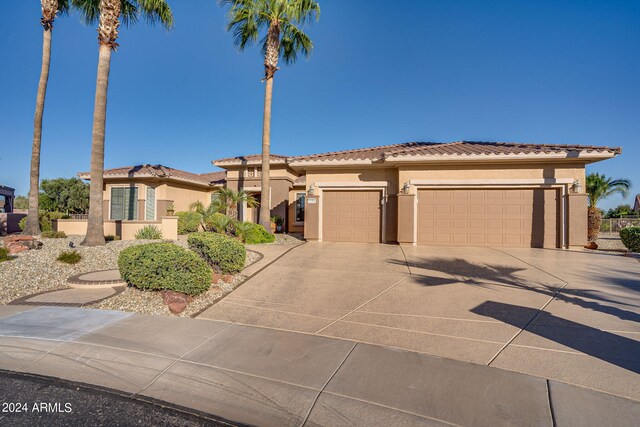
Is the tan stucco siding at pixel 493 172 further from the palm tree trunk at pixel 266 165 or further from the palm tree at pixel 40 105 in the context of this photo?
the palm tree at pixel 40 105

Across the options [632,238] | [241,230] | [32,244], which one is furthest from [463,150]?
[32,244]

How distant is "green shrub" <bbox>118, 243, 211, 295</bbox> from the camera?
6.01m

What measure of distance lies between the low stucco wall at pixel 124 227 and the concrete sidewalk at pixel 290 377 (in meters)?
9.57

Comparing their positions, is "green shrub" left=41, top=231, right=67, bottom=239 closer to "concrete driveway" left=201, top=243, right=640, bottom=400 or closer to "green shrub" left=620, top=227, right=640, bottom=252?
Answer: "concrete driveway" left=201, top=243, right=640, bottom=400

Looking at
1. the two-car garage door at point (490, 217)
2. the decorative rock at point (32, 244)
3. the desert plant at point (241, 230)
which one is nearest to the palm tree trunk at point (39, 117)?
the decorative rock at point (32, 244)

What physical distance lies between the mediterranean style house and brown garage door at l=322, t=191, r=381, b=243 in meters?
0.05

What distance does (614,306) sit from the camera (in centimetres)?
561

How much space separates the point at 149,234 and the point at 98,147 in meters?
4.16

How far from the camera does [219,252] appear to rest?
24.1 ft

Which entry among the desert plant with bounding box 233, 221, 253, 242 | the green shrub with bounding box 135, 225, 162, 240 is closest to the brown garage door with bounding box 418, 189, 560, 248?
the desert plant with bounding box 233, 221, 253, 242

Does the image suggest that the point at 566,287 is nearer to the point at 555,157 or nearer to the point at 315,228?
the point at 555,157

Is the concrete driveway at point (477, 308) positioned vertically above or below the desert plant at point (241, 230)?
below

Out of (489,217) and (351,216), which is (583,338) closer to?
(489,217)

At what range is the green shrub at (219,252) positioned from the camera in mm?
7338
